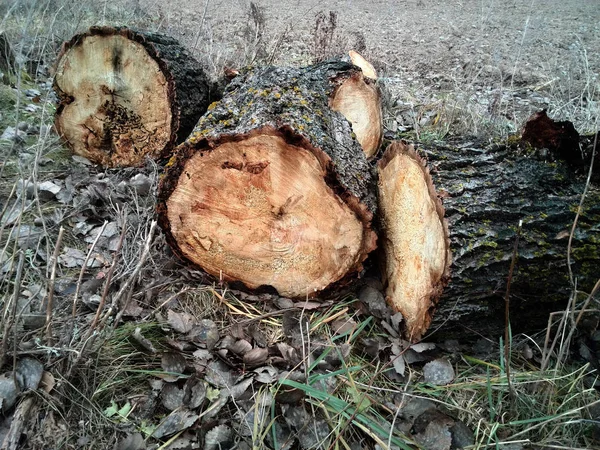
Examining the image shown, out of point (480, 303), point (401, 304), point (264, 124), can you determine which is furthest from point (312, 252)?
point (480, 303)

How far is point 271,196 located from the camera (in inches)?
68.4

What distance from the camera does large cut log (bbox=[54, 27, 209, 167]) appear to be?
2.46m

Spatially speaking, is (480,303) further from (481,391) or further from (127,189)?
(127,189)

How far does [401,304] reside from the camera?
1.81 meters

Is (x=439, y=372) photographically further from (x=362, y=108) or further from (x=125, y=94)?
(x=125, y=94)

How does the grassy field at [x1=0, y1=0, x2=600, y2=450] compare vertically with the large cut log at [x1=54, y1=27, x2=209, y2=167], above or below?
below

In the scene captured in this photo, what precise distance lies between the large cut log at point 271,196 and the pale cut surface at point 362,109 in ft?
3.17

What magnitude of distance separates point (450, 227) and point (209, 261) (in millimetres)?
1029

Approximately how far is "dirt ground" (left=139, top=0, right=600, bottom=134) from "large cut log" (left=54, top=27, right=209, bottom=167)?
1.27 m

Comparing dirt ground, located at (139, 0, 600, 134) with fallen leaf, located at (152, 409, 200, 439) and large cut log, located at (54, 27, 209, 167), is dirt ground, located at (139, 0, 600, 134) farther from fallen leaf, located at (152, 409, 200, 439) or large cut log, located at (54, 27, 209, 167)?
fallen leaf, located at (152, 409, 200, 439)

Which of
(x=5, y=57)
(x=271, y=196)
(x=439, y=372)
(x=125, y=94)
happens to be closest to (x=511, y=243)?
(x=439, y=372)

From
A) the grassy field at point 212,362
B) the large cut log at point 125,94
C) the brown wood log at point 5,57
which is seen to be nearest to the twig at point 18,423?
the grassy field at point 212,362

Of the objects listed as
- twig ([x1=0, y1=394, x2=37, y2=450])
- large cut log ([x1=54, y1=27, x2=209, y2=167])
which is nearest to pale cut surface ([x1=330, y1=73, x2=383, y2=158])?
large cut log ([x1=54, y1=27, x2=209, y2=167])

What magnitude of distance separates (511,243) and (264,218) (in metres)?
0.96
